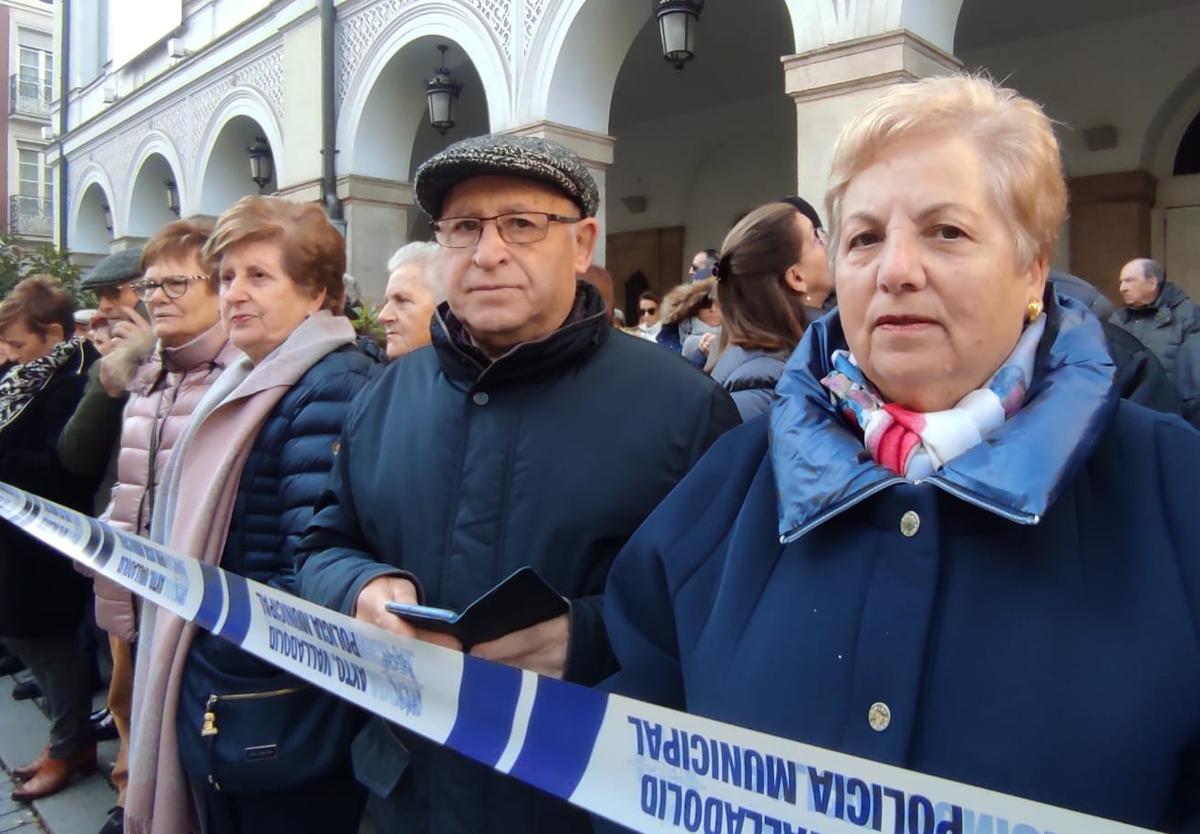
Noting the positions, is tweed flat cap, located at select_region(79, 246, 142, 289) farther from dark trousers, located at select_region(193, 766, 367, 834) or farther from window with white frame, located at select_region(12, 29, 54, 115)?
window with white frame, located at select_region(12, 29, 54, 115)

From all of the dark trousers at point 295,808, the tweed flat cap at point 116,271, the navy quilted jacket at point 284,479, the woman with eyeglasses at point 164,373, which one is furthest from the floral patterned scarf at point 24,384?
the dark trousers at point 295,808

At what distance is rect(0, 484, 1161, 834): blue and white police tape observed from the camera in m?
0.98

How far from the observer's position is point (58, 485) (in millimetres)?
4066

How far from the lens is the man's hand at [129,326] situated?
3.40 meters

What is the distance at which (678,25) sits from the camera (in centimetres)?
628

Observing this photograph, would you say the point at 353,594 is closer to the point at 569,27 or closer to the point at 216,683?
the point at 216,683

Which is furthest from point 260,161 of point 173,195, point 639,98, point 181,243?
point 181,243

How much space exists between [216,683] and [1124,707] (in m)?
1.96

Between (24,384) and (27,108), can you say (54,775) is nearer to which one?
(24,384)

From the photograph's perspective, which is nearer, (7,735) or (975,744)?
(975,744)

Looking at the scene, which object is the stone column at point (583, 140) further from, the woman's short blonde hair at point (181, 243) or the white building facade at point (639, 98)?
the woman's short blonde hair at point (181, 243)

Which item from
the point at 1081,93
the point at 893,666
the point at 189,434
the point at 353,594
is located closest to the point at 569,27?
the point at 1081,93

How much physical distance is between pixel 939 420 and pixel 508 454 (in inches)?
30.9

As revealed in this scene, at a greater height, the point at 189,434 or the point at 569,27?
the point at 569,27
